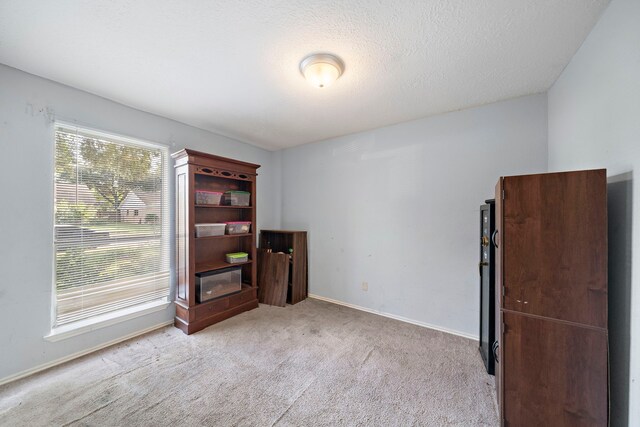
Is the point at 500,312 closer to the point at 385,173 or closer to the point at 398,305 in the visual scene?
the point at 398,305

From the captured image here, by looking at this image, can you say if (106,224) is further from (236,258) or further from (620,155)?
(620,155)

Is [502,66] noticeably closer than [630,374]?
No

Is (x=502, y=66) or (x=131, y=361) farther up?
(x=502, y=66)

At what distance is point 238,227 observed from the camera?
3180 millimetres

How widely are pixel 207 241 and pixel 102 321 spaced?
123cm

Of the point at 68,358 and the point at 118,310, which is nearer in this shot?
the point at 68,358

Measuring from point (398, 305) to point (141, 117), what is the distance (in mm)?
3733

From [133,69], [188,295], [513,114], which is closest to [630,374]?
[513,114]

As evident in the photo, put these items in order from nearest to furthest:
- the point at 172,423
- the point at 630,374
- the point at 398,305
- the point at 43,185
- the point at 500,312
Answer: the point at 630,374
the point at 500,312
the point at 172,423
the point at 43,185
the point at 398,305

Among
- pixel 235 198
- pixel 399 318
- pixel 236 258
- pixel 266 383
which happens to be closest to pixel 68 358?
pixel 236 258

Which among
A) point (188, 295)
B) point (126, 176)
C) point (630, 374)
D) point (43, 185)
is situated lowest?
point (188, 295)

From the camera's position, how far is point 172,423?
4.77ft

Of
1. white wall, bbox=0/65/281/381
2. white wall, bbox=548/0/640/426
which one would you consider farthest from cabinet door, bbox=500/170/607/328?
white wall, bbox=0/65/281/381

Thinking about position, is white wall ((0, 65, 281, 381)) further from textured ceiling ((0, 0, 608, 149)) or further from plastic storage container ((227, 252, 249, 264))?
plastic storage container ((227, 252, 249, 264))
